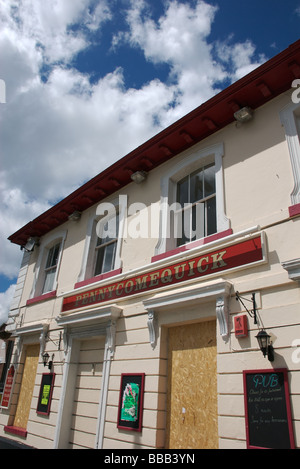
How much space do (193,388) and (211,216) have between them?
341cm

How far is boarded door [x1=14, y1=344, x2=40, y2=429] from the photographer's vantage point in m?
9.69

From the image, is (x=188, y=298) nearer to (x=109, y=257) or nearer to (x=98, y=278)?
(x=98, y=278)

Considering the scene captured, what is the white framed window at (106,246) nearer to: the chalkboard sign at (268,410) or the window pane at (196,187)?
the window pane at (196,187)

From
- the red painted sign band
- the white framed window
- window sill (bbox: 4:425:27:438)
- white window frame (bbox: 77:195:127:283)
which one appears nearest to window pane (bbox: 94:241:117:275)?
the white framed window

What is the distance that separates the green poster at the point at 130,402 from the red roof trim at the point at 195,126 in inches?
211

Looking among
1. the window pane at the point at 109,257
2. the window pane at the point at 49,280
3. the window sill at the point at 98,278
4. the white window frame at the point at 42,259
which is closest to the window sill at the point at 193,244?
the window sill at the point at 98,278

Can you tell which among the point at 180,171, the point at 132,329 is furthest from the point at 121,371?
the point at 180,171

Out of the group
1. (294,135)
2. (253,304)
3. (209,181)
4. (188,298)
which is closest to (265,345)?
(253,304)

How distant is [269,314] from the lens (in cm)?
499

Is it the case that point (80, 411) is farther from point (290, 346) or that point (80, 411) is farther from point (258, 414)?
point (290, 346)

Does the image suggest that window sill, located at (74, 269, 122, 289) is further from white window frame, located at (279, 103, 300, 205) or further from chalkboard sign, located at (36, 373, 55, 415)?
white window frame, located at (279, 103, 300, 205)

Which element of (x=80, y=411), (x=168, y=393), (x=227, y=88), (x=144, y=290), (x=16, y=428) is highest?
(x=227, y=88)

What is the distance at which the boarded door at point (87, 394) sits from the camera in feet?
24.3
